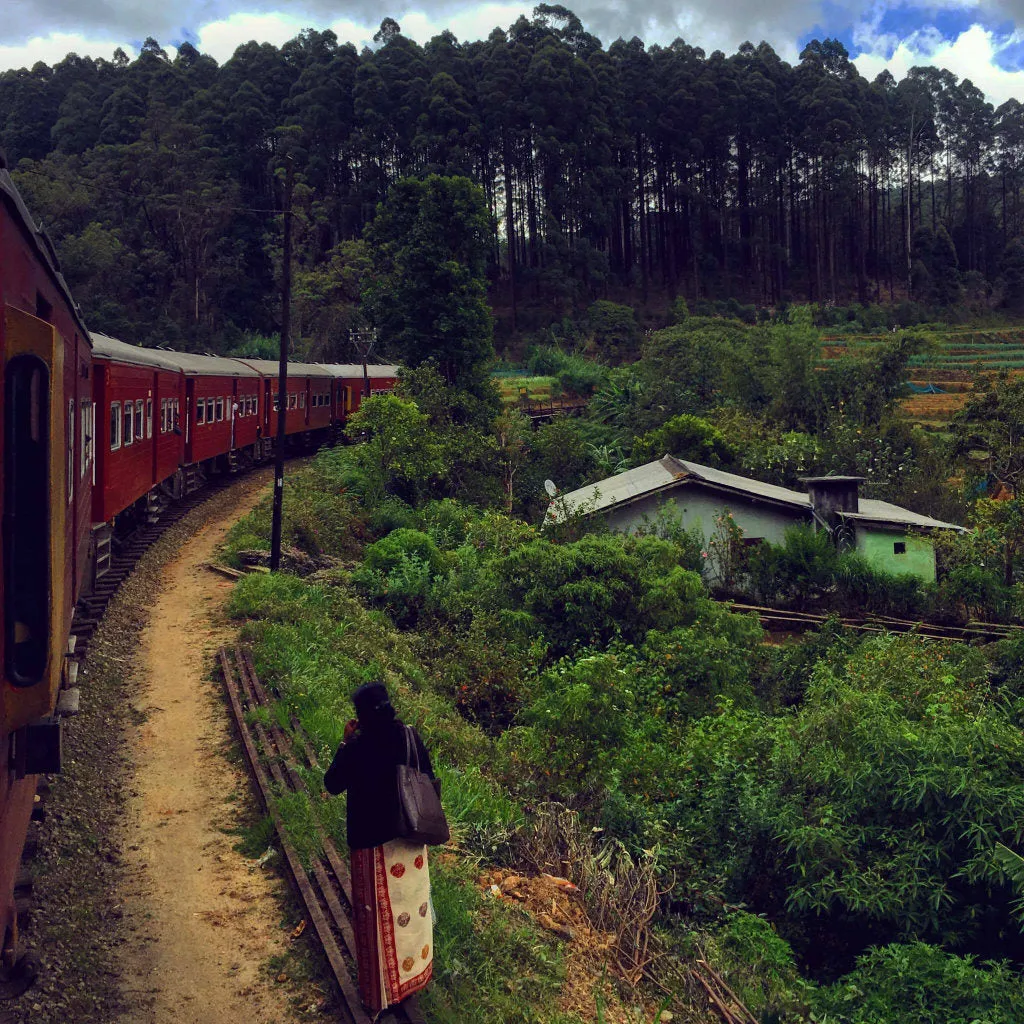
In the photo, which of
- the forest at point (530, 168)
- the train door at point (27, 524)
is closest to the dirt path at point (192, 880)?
the train door at point (27, 524)

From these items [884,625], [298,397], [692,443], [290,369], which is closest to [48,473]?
[884,625]

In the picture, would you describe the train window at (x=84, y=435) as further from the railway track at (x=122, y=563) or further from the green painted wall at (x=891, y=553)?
the green painted wall at (x=891, y=553)

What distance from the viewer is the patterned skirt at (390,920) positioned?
14.9 ft

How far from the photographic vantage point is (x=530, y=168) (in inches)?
2469

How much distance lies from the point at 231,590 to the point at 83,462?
511 cm

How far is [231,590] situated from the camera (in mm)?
13984

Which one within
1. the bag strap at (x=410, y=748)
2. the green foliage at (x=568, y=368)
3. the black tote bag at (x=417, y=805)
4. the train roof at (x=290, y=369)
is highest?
the green foliage at (x=568, y=368)

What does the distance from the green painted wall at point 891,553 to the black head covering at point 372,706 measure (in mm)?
19856

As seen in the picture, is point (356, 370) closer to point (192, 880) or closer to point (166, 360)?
point (166, 360)

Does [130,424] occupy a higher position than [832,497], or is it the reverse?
[130,424]

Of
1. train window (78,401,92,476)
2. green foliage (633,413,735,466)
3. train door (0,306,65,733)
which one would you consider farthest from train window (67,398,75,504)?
green foliage (633,413,735,466)

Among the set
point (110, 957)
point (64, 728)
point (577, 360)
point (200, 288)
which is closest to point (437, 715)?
point (64, 728)

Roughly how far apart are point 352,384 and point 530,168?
3291 centimetres

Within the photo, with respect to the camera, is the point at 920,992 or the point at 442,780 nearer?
the point at 920,992
